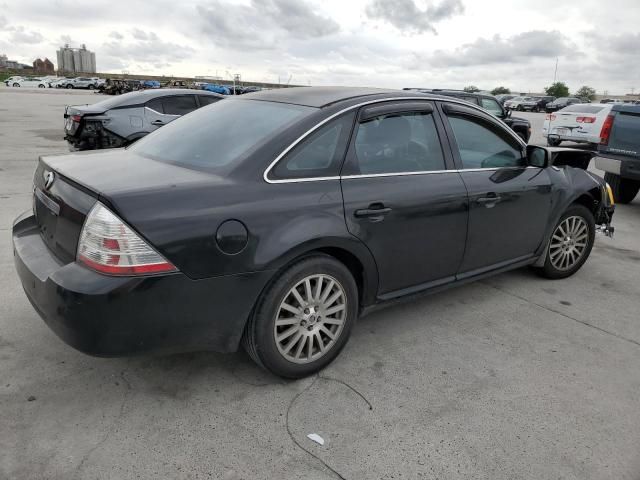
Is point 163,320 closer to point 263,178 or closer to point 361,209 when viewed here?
point 263,178

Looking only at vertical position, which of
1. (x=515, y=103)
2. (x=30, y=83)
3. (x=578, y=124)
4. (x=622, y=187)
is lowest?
(x=622, y=187)

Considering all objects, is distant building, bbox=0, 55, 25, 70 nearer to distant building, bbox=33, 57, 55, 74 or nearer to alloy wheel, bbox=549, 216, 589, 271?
distant building, bbox=33, 57, 55, 74

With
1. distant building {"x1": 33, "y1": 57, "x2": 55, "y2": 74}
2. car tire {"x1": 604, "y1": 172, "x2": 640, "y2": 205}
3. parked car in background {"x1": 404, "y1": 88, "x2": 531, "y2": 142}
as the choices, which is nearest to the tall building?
distant building {"x1": 33, "y1": 57, "x2": 55, "y2": 74}

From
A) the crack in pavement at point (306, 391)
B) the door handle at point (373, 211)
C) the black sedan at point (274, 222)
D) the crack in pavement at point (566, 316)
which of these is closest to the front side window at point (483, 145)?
the black sedan at point (274, 222)

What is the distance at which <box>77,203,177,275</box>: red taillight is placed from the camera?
2.31m

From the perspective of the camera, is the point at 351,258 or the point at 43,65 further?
the point at 43,65

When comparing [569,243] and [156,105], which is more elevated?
[156,105]

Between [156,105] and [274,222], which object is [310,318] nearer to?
[274,222]

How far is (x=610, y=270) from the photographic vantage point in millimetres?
5160

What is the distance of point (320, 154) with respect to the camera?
2951mm

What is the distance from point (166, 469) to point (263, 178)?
1.43 meters

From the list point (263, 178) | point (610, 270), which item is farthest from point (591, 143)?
point (263, 178)

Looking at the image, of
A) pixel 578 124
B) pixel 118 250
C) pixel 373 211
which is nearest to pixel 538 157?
pixel 373 211

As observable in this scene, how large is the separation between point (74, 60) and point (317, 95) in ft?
477
